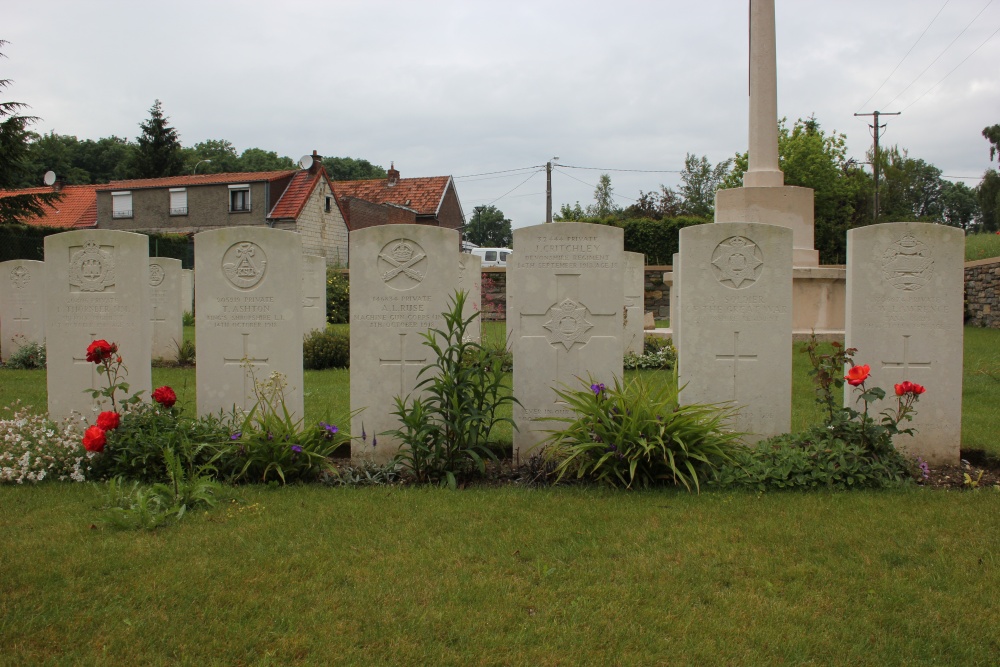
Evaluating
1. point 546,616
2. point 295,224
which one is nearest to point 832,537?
point 546,616

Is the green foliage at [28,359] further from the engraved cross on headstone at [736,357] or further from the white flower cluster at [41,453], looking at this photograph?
the engraved cross on headstone at [736,357]

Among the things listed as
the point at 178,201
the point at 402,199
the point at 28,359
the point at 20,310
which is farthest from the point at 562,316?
the point at 402,199

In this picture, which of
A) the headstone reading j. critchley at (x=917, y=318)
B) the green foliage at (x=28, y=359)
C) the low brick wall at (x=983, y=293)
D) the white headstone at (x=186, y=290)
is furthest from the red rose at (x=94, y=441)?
the low brick wall at (x=983, y=293)

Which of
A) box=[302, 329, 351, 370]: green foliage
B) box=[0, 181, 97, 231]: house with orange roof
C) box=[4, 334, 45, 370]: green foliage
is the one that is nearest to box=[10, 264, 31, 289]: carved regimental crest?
box=[4, 334, 45, 370]: green foliage

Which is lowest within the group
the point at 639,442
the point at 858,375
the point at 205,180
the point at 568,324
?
the point at 639,442

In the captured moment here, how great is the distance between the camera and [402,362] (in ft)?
18.4

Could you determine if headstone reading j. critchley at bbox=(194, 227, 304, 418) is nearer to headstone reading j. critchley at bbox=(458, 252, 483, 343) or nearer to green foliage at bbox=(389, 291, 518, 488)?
green foliage at bbox=(389, 291, 518, 488)

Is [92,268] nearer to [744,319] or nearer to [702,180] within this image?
[744,319]

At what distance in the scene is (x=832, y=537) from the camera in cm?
379

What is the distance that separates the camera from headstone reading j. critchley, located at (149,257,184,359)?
11430 millimetres

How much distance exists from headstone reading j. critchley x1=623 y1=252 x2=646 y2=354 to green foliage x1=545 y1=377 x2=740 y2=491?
6.59m

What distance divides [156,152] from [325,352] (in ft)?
132

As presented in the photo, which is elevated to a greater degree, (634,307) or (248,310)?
(634,307)

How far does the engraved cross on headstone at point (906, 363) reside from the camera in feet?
17.9
